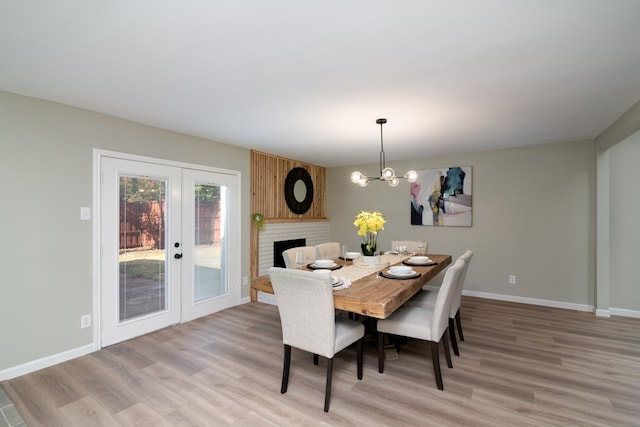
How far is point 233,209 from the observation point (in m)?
4.58

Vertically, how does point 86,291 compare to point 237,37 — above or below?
below

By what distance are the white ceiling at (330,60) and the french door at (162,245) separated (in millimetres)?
721

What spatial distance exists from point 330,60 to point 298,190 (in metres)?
3.92

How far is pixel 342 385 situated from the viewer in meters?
2.48

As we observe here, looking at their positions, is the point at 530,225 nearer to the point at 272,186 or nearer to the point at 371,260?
the point at 371,260

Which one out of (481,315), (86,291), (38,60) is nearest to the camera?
(38,60)

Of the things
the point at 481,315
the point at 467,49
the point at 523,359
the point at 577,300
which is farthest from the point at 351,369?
the point at 577,300

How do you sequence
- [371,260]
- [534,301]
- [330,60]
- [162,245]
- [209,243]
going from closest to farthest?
[330,60] < [371,260] < [162,245] < [209,243] < [534,301]

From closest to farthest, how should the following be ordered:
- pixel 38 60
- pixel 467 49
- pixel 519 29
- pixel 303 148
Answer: pixel 519 29, pixel 467 49, pixel 38 60, pixel 303 148

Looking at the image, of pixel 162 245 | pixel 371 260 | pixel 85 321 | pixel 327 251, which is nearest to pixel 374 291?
pixel 371 260

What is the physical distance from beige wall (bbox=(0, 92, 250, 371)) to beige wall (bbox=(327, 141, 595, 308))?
4783 mm

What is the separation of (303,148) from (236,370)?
3180 millimetres

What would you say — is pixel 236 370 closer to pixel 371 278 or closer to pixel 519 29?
pixel 371 278

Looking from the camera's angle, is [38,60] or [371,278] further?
[371,278]
